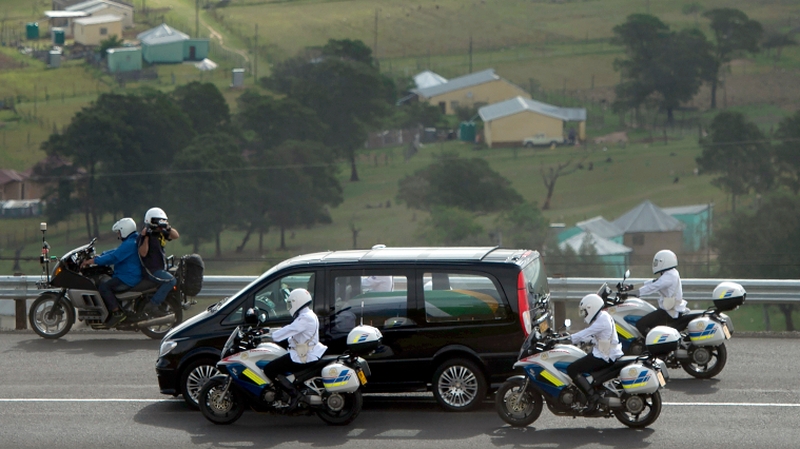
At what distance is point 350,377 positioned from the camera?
32.0 feet

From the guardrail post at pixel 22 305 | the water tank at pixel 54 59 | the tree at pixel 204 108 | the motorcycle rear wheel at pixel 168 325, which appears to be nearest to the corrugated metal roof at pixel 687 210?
the tree at pixel 204 108

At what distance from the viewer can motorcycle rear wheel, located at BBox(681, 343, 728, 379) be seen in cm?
1188

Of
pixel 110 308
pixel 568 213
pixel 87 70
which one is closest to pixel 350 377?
pixel 110 308

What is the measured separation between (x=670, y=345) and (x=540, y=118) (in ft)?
292

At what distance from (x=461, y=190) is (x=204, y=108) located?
70.7 feet

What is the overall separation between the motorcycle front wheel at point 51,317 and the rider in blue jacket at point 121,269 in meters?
0.67

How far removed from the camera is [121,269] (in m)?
14.3

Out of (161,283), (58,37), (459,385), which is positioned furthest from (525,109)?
(459,385)

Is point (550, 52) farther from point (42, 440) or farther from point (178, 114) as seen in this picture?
point (42, 440)

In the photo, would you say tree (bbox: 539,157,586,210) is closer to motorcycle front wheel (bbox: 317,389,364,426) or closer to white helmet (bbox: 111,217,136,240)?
white helmet (bbox: 111,217,136,240)

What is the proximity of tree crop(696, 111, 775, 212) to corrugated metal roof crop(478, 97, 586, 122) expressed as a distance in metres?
16.1

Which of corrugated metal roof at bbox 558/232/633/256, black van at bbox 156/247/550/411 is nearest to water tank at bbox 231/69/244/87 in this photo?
corrugated metal roof at bbox 558/232/633/256

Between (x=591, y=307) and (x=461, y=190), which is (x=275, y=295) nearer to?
(x=591, y=307)

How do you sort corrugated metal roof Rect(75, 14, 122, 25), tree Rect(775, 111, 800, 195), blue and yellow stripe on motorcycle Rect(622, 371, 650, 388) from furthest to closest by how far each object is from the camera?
1. corrugated metal roof Rect(75, 14, 122, 25)
2. tree Rect(775, 111, 800, 195)
3. blue and yellow stripe on motorcycle Rect(622, 371, 650, 388)
